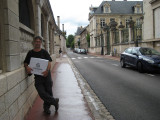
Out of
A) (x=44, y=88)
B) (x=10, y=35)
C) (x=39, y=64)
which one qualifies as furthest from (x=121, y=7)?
(x=10, y=35)

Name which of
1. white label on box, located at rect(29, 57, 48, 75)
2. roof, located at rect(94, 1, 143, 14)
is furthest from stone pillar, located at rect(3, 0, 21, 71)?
roof, located at rect(94, 1, 143, 14)

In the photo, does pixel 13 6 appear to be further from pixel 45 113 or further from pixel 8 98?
pixel 45 113

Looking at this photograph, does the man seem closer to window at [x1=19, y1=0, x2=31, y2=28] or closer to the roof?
window at [x1=19, y1=0, x2=31, y2=28]

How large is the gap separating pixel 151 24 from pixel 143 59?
10.2 metres

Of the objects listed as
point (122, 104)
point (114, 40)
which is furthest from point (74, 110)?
point (114, 40)

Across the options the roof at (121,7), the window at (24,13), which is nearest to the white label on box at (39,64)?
the window at (24,13)

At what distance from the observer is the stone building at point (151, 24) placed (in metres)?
19.4

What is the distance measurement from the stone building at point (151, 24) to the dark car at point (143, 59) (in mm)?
5911

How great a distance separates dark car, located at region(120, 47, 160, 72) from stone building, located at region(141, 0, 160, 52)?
233 inches

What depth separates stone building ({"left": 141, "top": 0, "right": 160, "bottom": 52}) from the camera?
19422 millimetres

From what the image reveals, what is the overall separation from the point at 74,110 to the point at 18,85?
1.76 meters

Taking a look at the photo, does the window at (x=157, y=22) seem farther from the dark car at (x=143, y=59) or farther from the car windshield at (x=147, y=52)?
the car windshield at (x=147, y=52)

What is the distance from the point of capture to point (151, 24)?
67.9 feet

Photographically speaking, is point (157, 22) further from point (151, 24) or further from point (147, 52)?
point (147, 52)
